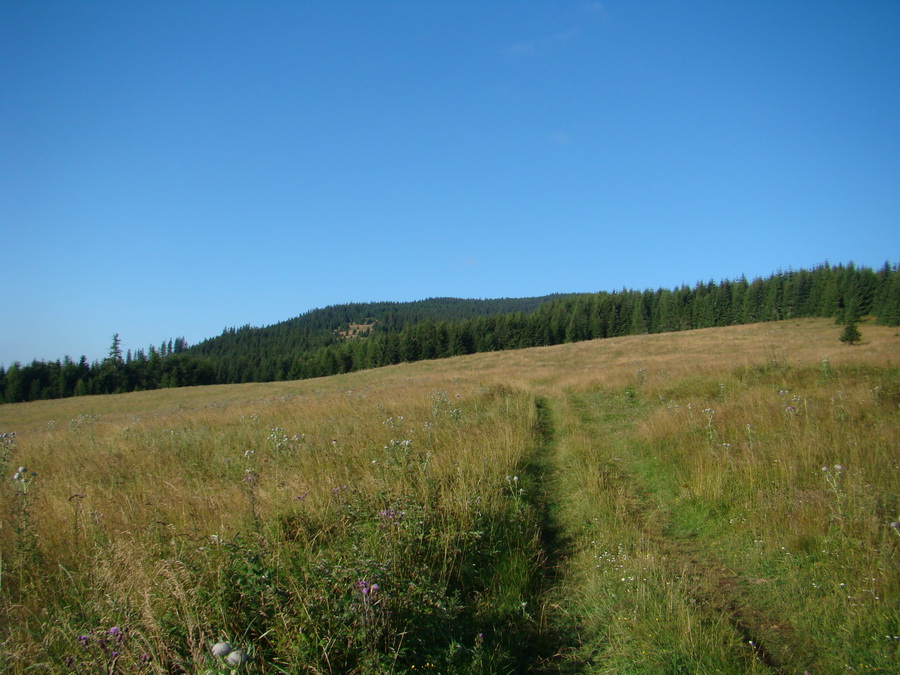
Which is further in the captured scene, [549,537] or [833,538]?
[549,537]

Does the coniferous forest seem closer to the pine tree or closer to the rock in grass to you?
the pine tree

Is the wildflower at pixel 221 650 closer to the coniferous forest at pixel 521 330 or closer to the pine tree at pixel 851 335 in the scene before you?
the pine tree at pixel 851 335

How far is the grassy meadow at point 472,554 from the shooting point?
240 cm

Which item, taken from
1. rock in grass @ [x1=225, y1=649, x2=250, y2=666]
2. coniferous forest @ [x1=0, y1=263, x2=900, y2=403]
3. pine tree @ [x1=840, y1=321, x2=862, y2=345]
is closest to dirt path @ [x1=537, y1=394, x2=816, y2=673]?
rock in grass @ [x1=225, y1=649, x2=250, y2=666]

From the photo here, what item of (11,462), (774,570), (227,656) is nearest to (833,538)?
(774,570)

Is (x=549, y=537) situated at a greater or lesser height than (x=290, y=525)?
lesser

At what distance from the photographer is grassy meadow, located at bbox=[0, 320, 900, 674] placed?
2.40 metres

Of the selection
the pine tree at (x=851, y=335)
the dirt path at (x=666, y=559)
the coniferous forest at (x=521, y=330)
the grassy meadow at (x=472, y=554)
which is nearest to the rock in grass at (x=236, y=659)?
the grassy meadow at (x=472, y=554)

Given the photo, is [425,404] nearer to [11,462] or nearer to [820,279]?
[11,462]

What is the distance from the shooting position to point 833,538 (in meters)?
3.65

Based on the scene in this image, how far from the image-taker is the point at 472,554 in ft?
12.3

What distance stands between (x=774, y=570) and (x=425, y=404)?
25.5 ft

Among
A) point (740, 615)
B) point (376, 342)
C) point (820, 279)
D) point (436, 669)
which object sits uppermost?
point (820, 279)

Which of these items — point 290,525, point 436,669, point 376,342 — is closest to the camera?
point 436,669
